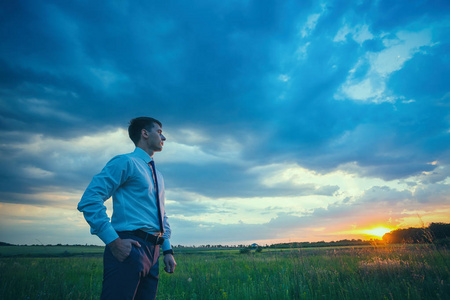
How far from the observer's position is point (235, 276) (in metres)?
8.45

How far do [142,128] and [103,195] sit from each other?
1080 mm

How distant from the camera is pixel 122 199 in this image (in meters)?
2.42

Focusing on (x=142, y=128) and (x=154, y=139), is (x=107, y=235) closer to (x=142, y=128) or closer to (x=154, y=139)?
(x=154, y=139)

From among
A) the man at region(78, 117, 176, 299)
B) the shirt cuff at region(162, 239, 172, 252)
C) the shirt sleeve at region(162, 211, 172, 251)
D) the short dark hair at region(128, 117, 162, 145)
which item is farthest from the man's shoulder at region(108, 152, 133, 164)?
the shirt cuff at region(162, 239, 172, 252)

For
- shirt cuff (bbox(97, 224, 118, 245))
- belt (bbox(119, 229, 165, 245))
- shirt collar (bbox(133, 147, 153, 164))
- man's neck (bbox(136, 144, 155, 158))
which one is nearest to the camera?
shirt cuff (bbox(97, 224, 118, 245))

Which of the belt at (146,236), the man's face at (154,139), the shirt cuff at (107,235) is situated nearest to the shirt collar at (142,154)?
the man's face at (154,139)

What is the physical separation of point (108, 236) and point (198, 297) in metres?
4.78

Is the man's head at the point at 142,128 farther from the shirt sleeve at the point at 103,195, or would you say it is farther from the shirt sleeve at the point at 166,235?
the shirt sleeve at the point at 166,235

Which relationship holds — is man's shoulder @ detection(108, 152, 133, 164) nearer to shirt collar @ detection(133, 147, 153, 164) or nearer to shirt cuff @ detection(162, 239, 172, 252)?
shirt collar @ detection(133, 147, 153, 164)

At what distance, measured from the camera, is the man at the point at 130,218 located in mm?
2055

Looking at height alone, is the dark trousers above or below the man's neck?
below

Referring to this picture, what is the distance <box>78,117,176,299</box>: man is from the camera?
205 cm

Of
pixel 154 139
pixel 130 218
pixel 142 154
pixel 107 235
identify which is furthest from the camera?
pixel 154 139

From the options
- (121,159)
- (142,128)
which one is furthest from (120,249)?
(142,128)
